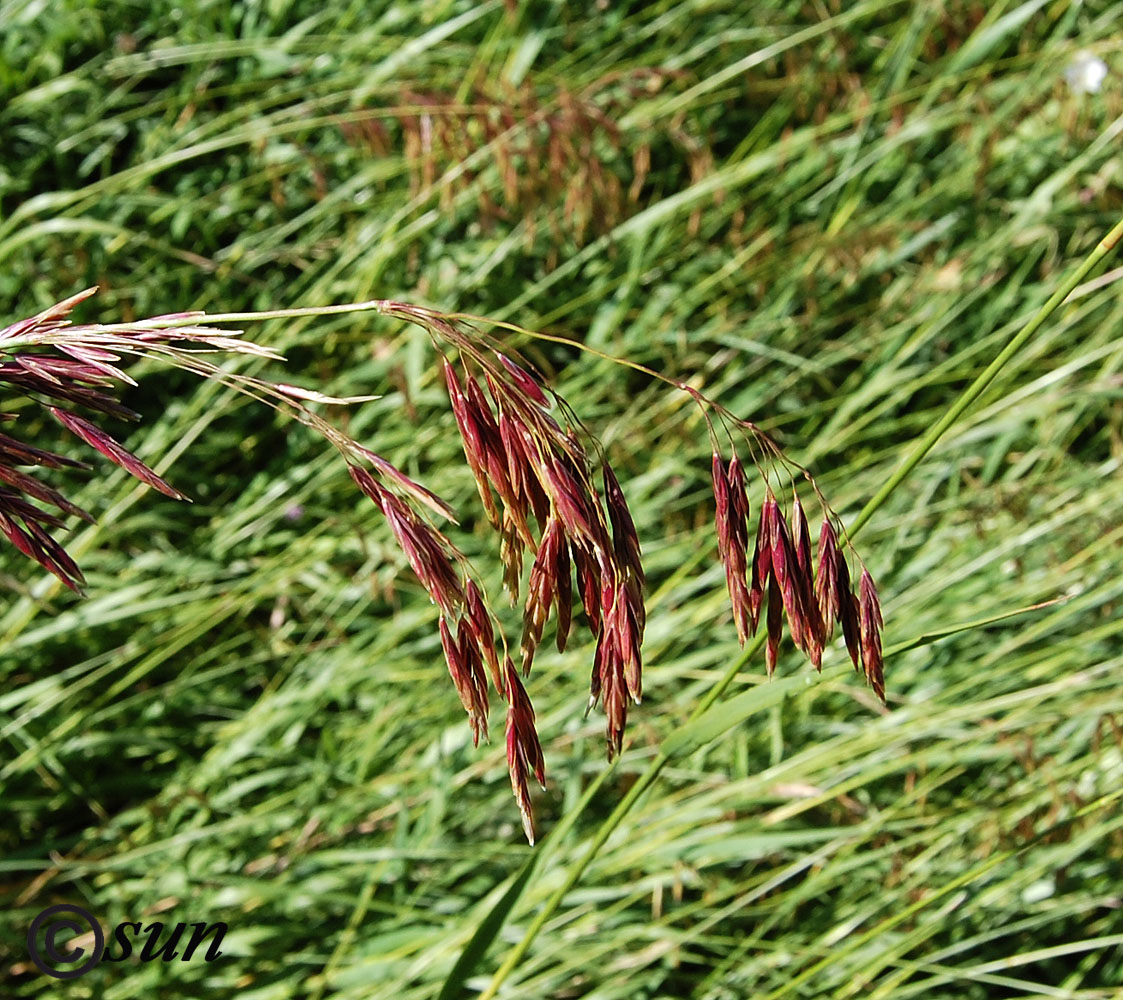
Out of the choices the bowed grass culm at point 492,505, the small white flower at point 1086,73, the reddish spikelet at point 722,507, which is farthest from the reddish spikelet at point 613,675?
the small white flower at point 1086,73

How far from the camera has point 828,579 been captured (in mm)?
828

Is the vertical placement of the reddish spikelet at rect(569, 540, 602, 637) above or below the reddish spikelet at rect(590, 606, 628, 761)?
above

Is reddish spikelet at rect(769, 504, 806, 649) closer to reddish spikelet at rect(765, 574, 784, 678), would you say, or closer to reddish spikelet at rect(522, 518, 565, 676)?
reddish spikelet at rect(765, 574, 784, 678)

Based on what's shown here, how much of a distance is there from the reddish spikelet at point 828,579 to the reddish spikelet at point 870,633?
0.08 feet

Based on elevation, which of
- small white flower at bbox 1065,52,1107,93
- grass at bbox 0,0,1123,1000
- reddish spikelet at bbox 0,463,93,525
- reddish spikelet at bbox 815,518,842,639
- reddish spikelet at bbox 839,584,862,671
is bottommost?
reddish spikelet at bbox 839,584,862,671

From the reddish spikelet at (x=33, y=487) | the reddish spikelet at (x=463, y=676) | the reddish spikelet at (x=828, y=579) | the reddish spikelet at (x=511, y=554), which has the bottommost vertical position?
the reddish spikelet at (x=463, y=676)

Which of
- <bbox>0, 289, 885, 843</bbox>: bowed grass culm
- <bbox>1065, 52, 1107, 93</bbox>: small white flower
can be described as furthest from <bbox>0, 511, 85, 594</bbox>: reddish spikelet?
<bbox>1065, 52, 1107, 93</bbox>: small white flower

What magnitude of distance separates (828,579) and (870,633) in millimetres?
67

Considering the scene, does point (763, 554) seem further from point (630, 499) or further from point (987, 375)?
point (630, 499)

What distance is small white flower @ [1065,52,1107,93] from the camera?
255cm

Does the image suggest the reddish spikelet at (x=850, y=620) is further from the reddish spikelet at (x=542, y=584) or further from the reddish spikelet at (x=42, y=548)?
the reddish spikelet at (x=42, y=548)

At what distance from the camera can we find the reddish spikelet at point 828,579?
82 centimetres

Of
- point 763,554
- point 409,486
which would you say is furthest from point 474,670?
point 763,554

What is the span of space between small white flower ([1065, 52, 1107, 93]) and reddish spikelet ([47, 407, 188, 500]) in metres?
2.45
